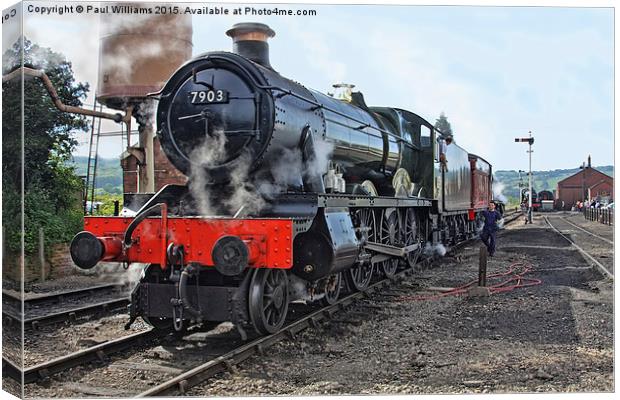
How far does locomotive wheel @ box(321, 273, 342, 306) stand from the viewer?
7.84 meters

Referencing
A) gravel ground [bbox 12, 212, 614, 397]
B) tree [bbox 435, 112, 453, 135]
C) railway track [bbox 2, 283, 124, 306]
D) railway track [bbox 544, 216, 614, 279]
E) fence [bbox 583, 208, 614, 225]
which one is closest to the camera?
gravel ground [bbox 12, 212, 614, 397]

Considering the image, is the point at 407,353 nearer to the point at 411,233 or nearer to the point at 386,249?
the point at 386,249

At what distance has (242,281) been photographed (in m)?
6.02

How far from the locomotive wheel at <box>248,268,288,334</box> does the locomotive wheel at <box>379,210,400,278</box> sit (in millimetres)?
3059

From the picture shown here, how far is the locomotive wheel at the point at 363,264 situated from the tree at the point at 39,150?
11.9 ft

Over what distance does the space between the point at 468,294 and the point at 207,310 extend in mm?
4587

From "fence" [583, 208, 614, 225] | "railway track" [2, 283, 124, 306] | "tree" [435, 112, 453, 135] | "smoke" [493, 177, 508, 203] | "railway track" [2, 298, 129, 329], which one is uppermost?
"tree" [435, 112, 453, 135]

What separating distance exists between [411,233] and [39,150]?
6.98 m

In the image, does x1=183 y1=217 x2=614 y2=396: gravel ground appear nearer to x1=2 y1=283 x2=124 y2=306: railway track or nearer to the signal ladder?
the signal ladder

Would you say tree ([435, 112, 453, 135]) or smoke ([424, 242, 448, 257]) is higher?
tree ([435, 112, 453, 135])

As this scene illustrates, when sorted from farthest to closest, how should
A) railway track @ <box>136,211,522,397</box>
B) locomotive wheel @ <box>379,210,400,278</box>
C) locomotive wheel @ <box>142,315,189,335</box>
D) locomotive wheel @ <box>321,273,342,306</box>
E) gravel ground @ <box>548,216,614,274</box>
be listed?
gravel ground @ <box>548,216,614,274</box>
locomotive wheel @ <box>379,210,400,278</box>
locomotive wheel @ <box>321,273,342,306</box>
locomotive wheel @ <box>142,315,189,335</box>
railway track @ <box>136,211,522,397</box>

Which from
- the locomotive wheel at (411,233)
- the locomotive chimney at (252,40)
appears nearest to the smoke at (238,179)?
the locomotive chimney at (252,40)

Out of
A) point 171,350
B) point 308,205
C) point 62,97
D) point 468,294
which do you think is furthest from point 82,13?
point 468,294

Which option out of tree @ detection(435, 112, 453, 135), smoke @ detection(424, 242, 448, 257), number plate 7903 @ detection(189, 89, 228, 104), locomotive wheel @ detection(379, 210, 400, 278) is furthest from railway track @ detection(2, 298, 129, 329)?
smoke @ detection(424, 242, 448, 257)
